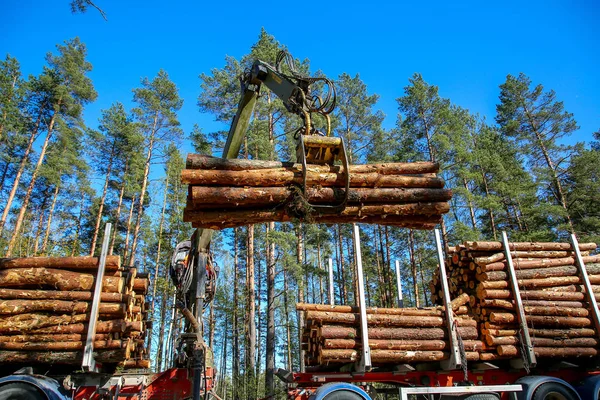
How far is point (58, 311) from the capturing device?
6230 millimetres

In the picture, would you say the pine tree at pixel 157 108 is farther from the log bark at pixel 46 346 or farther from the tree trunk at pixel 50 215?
the log bark at pixel 46 346

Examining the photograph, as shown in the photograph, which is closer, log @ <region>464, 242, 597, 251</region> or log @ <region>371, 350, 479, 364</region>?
log @ <region>371, 350, 479, 364</region>

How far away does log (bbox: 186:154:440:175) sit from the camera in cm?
457

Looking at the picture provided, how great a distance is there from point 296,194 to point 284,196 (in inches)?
5.9

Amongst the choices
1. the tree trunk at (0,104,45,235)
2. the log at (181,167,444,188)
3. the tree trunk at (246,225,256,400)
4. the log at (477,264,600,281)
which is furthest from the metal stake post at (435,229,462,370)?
the tree trunk at (0,104,45,235)

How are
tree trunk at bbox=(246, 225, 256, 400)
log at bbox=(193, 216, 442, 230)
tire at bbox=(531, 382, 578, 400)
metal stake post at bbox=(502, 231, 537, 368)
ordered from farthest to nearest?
tree trunk at bbox=(246, 225, 256, 400), metal stake post at bbox=(502, 231, 537, 368), tire at bbox=(531, 382, 578, 400), log at bbox=(193, 216, 442, 230)

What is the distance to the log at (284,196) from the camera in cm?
440

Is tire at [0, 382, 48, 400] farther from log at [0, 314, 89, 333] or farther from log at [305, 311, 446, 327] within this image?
log at [305, 311, 446, 327]

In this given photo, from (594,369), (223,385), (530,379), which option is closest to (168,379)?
(530,379)

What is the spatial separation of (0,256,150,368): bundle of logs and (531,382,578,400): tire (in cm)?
734

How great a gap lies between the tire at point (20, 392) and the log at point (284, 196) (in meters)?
4.09

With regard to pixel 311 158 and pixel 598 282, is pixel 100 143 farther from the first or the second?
pixel 598 282

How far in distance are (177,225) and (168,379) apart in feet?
77.8

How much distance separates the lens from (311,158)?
5.02m
